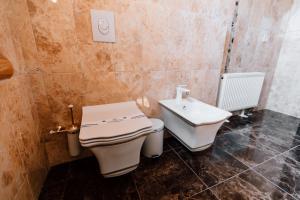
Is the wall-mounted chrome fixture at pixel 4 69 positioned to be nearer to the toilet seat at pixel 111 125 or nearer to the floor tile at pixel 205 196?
the toilet seat at pixel 111 125

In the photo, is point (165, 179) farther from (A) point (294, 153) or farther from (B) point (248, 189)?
(A) point (294, 153)

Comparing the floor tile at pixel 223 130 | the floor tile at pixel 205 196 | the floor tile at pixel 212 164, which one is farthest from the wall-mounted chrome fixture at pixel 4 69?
the floor tile at pixel 223 130

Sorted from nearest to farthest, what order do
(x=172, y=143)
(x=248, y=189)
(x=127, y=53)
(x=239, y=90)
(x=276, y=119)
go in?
(x=248, y=189), (x=127, y=53), (x=172, y=143), (x=239, y=90), (x=276, y=119)

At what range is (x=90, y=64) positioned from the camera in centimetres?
124

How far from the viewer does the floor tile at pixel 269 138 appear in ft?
5.39

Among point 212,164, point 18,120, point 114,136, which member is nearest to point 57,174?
point 18,120

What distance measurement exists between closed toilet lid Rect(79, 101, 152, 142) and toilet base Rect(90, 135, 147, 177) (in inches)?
3.3

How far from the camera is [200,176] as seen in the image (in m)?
1.24

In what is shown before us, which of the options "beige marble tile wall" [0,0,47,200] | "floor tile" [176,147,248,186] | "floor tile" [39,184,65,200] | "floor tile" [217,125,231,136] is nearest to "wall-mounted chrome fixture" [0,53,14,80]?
"beige marble tile wall" [0,0,47,200]

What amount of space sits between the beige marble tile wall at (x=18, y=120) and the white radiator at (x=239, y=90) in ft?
7.14

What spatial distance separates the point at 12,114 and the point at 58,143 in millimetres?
596

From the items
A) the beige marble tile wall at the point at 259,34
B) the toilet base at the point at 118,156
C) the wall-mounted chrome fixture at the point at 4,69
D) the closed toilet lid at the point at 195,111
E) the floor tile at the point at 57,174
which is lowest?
the floor tile at the point at 57,174

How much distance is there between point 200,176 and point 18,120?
4.65ft

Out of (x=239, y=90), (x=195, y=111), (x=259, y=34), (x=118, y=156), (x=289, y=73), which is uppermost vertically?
(x=259, y=34)
